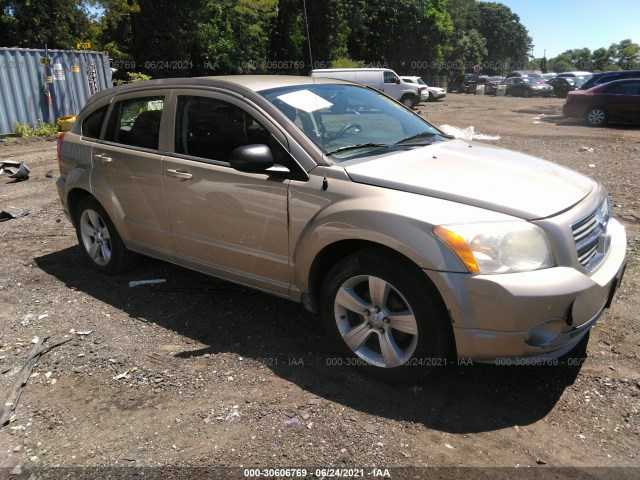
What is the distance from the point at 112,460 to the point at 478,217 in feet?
7.41

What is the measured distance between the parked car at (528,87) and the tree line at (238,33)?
11.9 m

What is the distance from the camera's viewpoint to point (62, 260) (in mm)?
5426

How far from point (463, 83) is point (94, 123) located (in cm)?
5055

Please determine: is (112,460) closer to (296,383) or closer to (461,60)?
(296,383)

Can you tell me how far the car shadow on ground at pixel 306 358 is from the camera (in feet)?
9.50

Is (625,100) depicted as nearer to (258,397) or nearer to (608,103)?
(608,103)

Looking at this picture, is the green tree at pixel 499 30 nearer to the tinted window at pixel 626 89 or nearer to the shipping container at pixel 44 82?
the tinted window at pixel 626 89

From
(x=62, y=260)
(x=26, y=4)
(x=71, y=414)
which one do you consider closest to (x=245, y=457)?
(x=71, y=414)

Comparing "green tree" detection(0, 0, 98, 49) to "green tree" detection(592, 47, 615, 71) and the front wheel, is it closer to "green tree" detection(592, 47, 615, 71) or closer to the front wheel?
the front wheel

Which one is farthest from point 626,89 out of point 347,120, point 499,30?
point 499,30

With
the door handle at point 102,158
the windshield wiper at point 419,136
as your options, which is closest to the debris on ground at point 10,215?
the door handle at point 102,158

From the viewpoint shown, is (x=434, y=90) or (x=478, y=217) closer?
(x=478, y=217)

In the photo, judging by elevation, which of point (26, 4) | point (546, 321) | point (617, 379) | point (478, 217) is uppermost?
point (26, 4)

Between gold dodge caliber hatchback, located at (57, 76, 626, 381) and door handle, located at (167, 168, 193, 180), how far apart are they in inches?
0.5
